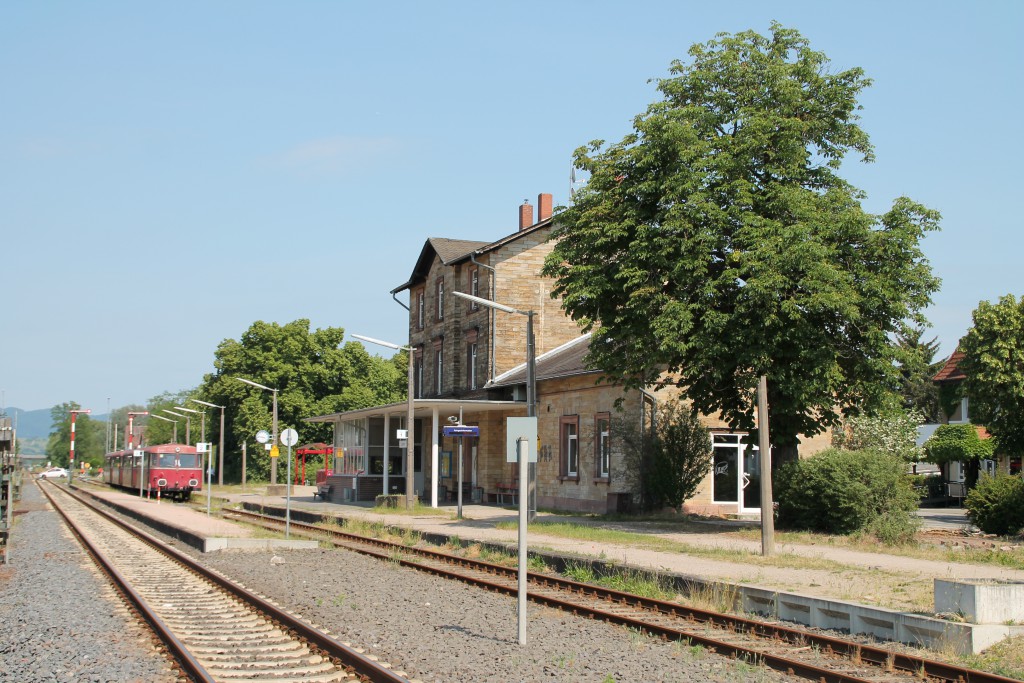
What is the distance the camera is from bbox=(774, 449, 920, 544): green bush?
67.1 feet

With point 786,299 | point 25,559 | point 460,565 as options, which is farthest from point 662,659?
point 25,559

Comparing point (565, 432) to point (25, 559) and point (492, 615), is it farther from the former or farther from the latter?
point (492, 615)

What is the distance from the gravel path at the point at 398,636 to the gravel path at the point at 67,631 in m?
0.02

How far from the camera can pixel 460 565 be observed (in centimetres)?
1862

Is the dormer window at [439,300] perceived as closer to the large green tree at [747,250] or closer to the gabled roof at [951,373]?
the large green tree at [747,250]

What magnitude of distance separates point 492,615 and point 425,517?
18.3 m

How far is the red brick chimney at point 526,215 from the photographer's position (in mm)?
44375

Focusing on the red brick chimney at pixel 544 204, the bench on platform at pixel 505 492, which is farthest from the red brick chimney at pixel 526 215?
the bench on platform at pixel 505 492

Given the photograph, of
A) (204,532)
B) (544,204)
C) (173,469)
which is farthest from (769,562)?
(173,469)

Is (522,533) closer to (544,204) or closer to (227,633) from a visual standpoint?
(227,633)

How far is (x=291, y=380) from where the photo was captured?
77.7 meters

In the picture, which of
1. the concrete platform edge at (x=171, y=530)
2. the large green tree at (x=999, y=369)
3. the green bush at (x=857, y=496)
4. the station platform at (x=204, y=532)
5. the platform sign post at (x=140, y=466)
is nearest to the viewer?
the green bush at (x=857, y=496)

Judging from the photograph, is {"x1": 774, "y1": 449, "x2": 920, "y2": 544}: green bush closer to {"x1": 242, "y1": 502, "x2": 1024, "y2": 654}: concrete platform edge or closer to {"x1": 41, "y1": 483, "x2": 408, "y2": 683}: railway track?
{"x1": 242, "y1": 502, "x2": 1024, "y2": 654}: concrete platform edge

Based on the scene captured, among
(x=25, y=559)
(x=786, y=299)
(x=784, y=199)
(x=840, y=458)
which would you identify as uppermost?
(x=784, y=199)
